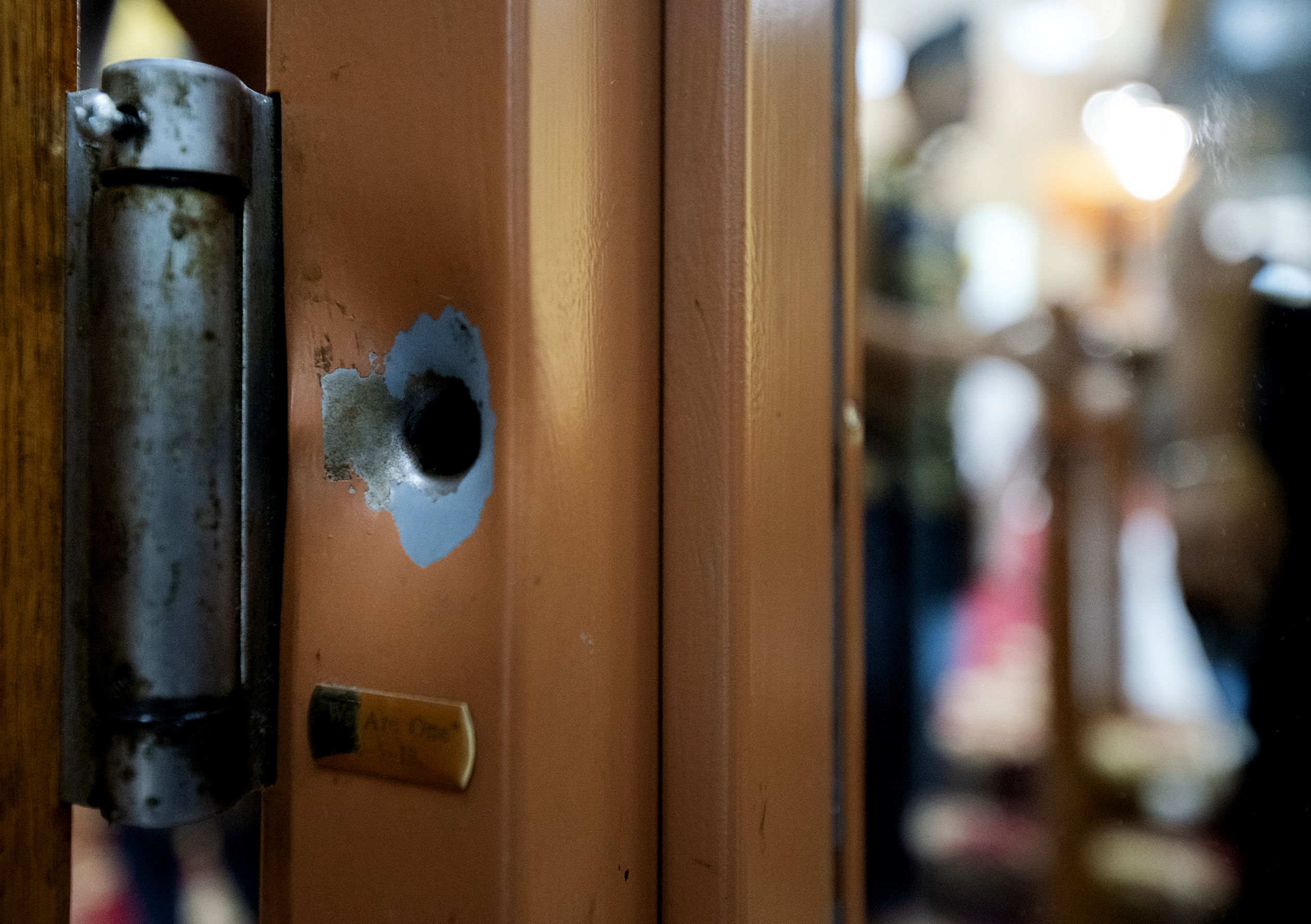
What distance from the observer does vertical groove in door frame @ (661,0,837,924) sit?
0.40 m

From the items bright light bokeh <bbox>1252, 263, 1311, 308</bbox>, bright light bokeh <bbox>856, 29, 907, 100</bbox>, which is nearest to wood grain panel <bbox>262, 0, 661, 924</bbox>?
bright light bokeh <bbox>856, 29, 907, 100</bbox>

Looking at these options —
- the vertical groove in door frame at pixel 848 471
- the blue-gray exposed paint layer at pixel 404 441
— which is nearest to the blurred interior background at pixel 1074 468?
the vertical groove in door frame at pixel 848 471

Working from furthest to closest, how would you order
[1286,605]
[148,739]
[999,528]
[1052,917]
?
1. [999,528]
2. [1052,917]
3. [1286,605]
4. [148,739]

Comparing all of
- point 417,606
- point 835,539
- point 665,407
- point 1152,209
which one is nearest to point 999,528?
point 1152,209

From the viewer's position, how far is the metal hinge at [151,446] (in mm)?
332

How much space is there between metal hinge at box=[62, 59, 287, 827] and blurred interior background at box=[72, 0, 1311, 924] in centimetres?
34

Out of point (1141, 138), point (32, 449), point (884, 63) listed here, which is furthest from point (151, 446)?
point (1141, 138)

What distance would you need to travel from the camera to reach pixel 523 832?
338 millimetres

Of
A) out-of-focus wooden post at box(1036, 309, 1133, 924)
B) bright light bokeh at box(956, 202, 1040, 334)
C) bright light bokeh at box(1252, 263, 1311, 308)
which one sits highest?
bright light bokeh at box(956, 202, 1040, 334)

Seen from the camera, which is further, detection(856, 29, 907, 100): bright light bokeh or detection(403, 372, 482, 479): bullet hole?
detection(856, 29, 907, 100): bright light bokeh

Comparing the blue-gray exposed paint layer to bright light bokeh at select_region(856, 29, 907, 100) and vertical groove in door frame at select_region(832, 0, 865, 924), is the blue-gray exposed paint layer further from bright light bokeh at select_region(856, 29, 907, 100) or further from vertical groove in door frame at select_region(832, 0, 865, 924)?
bright light bokeh at select_region(856, 29, 907, 100)

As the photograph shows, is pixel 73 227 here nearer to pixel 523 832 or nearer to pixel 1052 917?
pixel 523 832

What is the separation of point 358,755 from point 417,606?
75mm

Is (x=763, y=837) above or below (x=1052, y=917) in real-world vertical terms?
above
